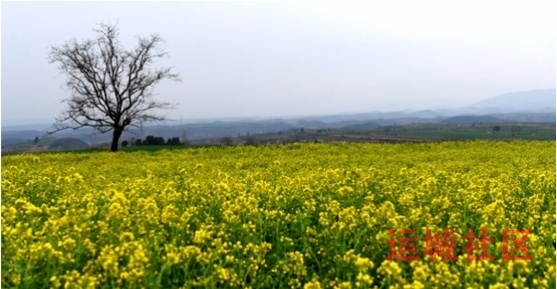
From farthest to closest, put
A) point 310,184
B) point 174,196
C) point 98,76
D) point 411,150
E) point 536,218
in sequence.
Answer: point 98,76, point 411,150, point 310,184, point 174,196, point 536,218

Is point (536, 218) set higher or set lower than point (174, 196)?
lower

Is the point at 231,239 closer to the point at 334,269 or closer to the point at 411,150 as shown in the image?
the point at 334,269

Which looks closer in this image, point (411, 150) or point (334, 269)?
point (334, 269)

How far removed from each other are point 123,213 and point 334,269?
99.0 inches

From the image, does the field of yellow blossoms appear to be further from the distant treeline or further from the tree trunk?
the distant treeline

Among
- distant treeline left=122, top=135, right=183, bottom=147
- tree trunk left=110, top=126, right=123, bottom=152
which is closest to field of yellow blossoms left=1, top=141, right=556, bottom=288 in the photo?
tree trunk left=110, top=126, right=123, bottom=152

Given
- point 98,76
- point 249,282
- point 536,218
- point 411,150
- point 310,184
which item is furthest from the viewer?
point 98,76

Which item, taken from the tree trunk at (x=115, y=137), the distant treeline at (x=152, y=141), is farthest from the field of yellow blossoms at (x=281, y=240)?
the distant treeline at (x=152, y=141)

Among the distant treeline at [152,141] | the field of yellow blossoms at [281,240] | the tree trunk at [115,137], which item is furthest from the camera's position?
the distant treeline at [152,141]

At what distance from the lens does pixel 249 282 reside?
17.5 feet

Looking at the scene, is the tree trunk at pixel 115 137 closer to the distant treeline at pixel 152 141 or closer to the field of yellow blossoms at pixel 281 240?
the distant treeline at pixel 152 141

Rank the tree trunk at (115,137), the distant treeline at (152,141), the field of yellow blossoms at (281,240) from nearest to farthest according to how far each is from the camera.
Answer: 1. the field of yellow blossoms at (281,240)
2. the tree trunk at (115,137)
3. the distant treeline at (152,141)

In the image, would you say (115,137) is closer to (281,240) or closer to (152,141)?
(152,141)

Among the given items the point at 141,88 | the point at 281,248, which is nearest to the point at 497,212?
the point at 281,248
